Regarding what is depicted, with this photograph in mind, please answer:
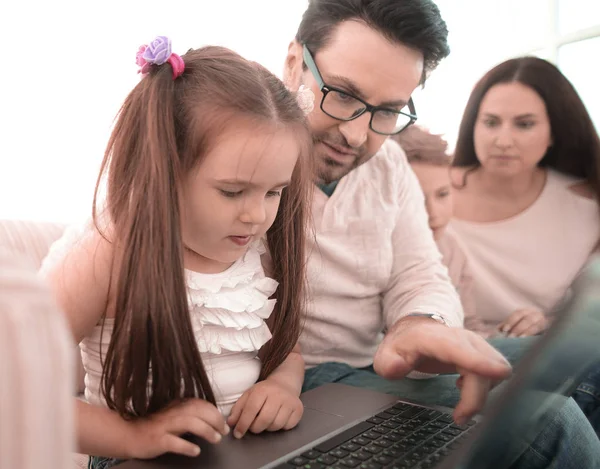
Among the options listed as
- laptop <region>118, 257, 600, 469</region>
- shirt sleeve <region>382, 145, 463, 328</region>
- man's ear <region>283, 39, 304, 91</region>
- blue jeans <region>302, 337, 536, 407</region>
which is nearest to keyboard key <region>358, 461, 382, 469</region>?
laptop <region>118, 257, 600, 469</region>

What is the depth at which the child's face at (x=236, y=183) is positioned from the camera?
0.73 metres

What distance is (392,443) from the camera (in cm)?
67

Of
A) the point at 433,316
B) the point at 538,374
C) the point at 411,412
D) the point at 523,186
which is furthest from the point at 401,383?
the point at 523,186

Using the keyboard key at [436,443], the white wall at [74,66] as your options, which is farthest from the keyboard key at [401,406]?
the white wall at [74,66]

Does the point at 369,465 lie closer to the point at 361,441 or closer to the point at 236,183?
the point at 361,441

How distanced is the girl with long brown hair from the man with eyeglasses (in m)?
0.28

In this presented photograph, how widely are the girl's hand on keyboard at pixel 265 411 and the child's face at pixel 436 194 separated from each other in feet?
2.96

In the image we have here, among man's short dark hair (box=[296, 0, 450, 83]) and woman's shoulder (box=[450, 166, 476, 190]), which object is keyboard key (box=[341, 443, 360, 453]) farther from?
woman's shoulder (box=[450, 166, 476, 190])

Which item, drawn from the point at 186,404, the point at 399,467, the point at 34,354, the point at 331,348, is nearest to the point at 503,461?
the point at 399,467

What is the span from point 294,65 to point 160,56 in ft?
1.64

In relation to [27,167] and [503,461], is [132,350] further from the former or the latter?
[27,167]

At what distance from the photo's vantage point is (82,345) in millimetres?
820

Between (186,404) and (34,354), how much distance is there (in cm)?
46

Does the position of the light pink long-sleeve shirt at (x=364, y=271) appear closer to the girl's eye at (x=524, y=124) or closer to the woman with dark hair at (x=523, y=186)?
the woman with dark hair at (x=523, y=186)
